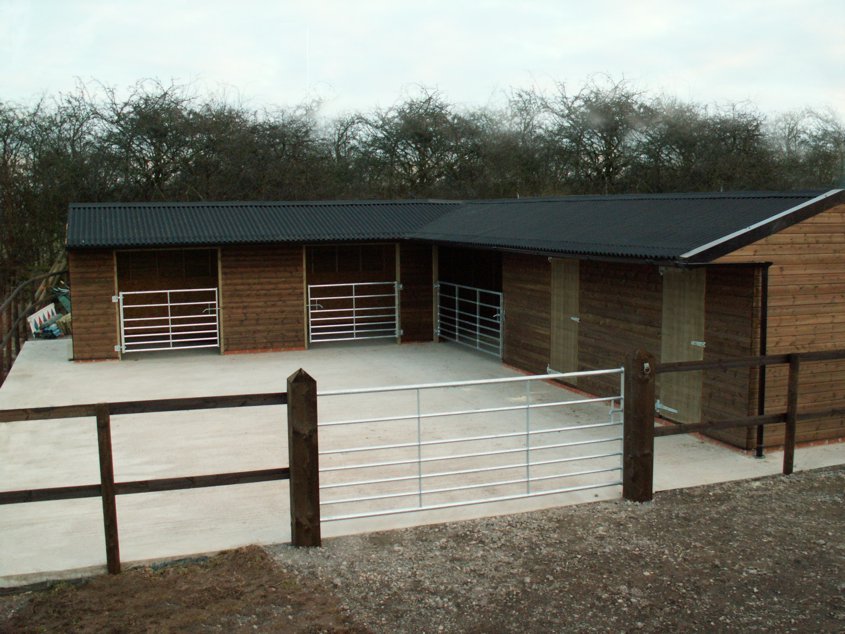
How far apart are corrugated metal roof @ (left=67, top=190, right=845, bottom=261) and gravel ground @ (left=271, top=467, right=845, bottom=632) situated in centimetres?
255

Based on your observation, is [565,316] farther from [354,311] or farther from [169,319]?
[169,319]

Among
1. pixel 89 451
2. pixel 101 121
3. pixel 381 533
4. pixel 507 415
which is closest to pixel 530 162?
pixel 101 121

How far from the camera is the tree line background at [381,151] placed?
20.0 meters

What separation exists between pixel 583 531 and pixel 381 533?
4.41ft

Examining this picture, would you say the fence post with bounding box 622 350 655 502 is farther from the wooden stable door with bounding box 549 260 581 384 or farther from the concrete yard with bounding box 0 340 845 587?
the wooden stable door with bounding box 549 260 581 384

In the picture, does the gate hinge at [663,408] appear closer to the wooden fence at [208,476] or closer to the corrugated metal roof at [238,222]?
the wooden fence at [208,476]

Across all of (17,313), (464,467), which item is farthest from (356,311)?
(464,467)

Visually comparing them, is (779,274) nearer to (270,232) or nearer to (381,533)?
(381,533)

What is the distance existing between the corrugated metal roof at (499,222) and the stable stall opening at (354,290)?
52cm

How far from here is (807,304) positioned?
793 centimetres

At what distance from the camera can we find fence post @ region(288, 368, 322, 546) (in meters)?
5.32

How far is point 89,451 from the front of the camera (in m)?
8.27

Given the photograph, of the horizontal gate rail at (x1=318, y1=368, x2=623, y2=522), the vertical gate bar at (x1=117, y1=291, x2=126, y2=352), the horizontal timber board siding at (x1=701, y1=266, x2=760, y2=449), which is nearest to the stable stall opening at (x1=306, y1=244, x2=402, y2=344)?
the vertical gate bar at (x1=117, y1=291, x2=126, y2=352)

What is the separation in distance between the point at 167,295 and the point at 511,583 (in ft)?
35.8
